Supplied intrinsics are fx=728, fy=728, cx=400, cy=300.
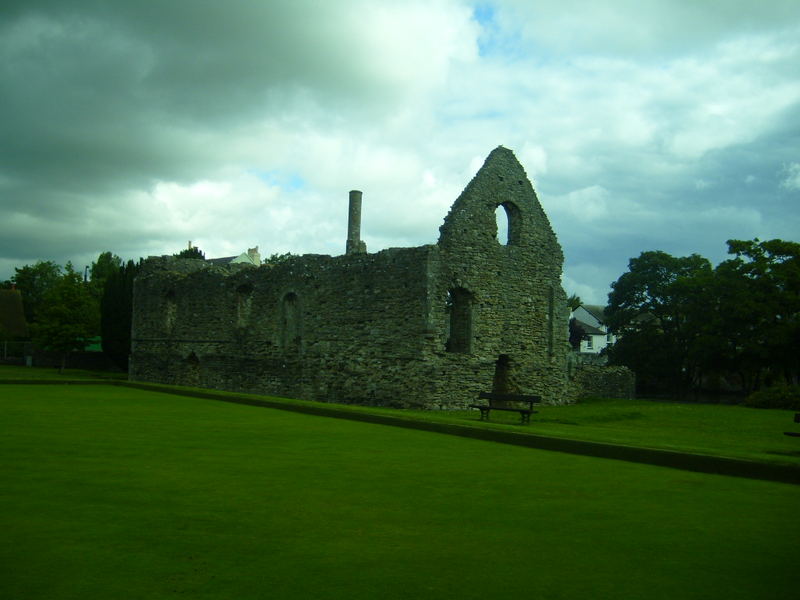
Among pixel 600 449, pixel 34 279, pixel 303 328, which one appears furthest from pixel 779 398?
pixel 34 279

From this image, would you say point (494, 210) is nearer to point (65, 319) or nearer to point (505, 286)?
point (505, 286)

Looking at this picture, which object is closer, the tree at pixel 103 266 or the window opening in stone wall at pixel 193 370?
the window opening in stone wall at pixel 193 370

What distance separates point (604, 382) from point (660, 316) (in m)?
14.9

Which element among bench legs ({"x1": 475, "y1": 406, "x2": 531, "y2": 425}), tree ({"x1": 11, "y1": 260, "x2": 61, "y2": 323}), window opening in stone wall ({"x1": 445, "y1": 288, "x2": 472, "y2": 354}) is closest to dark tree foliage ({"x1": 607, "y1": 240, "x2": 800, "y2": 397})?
window opening in stone wall ({"x1": 445, "y1": 288, "x2": 472, "y2": 354})

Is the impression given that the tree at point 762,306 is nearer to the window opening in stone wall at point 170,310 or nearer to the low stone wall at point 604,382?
the low stone wall at point 604,382

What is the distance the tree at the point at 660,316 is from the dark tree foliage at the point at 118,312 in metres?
28.3

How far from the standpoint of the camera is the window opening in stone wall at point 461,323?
21505 millimetres

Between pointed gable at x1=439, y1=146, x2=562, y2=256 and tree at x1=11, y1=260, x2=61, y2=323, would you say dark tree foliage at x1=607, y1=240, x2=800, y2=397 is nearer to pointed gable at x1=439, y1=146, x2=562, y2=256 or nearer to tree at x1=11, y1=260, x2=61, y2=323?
pointed gable at x1=439, y1=146, x2=562, y2=256

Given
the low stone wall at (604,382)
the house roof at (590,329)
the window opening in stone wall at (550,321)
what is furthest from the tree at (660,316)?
the house roof at (590,329)

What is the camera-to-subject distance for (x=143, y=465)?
7.75 m

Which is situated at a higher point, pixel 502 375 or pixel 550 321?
pixel 550 321

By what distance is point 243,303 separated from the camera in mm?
28406

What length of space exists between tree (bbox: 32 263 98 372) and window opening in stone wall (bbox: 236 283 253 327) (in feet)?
54.4

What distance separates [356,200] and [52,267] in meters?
61.2
